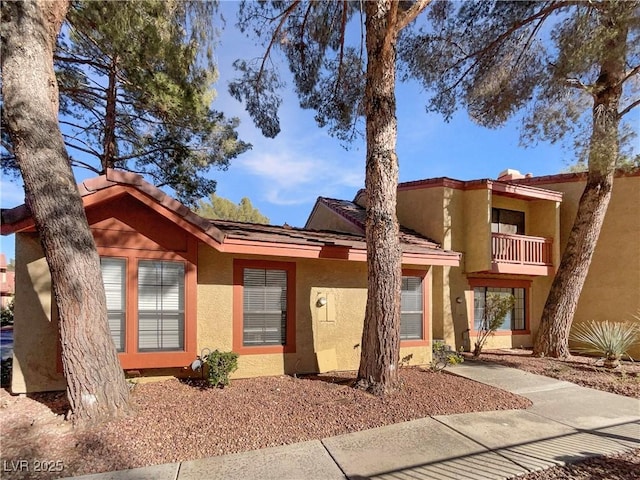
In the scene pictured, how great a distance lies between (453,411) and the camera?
6.36 metres

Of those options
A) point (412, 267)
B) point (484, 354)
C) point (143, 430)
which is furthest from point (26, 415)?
point (484, 354)

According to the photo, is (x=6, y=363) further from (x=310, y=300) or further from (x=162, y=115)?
(x=162, y=115)

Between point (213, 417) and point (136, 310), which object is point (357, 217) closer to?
point (136, 310)

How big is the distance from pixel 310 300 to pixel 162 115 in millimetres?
6703

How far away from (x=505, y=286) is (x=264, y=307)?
9.21m

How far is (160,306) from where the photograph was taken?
282 inches

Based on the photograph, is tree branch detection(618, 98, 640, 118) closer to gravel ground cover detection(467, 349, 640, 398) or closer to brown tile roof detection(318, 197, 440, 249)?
brown tile roof detection(318, 197, 440, 249)

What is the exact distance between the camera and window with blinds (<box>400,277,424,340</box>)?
9.57 metres

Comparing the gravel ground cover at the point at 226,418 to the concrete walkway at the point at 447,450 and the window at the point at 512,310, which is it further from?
the window at the point at 512,310

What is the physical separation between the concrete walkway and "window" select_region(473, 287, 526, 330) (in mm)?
6236

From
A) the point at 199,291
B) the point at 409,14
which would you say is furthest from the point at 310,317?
the point at 409,14

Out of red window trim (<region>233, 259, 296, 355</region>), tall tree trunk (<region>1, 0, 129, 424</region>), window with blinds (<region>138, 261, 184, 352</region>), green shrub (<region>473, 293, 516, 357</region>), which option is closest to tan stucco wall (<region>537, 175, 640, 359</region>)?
green shrub (<region>473, 293, 516, 357</region>)

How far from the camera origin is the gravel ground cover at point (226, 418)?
4594 millimetres

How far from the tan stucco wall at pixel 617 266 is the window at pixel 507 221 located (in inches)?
93.3
